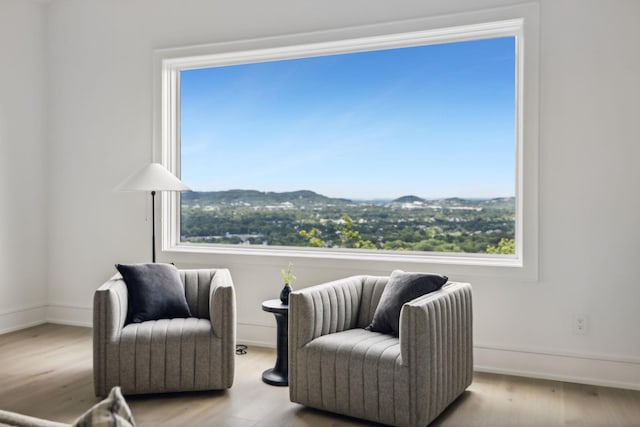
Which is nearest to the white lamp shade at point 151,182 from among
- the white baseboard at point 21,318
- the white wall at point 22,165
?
the white wall at point 22,165

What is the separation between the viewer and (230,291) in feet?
11.5

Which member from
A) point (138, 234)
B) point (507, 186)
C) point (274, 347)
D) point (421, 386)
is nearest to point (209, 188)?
point (138, 234)

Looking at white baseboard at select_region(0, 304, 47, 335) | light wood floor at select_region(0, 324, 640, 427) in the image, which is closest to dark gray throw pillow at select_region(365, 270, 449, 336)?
light wood floor at select_region(0, 324, 640, 427)

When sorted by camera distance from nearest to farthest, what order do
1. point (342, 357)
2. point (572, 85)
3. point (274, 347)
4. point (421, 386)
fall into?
point (421, 386), point (342, 357), point (572, 85), point (274, 347)

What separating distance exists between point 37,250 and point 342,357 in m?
3.67

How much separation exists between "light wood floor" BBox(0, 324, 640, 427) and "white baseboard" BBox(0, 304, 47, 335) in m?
1.10

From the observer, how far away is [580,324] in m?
3.77

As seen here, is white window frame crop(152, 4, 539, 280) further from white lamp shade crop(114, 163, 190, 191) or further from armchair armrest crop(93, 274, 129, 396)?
armchair armrest crop(93, 274, 129, 396)

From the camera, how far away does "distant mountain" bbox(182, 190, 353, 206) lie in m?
4.85

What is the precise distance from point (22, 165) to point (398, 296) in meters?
3.82

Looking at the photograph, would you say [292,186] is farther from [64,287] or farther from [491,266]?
[64,287]

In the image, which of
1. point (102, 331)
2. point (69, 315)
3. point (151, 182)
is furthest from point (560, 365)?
point (69, 315)

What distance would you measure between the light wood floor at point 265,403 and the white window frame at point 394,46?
80 cm

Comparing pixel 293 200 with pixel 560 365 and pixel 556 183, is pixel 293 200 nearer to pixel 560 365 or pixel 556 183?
pixel 556 183
